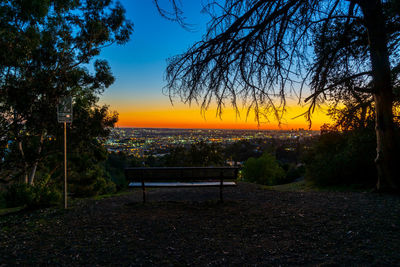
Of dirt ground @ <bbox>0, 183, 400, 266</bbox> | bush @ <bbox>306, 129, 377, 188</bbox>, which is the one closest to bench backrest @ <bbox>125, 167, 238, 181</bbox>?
dirt ground @ <bbox>0, 183, 400, 266</bbox>

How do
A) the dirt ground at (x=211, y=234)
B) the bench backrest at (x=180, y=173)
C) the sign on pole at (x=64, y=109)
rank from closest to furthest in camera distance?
the dirt ground at (x=211, y=234)
the sign on pole at (x=64, y=109)
the bench backrest at (x=180, y=173)

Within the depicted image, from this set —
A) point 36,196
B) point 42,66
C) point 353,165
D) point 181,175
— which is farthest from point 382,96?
point 42,66

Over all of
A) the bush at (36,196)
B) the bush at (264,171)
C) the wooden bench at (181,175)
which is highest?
the wooden bench at (181,175)

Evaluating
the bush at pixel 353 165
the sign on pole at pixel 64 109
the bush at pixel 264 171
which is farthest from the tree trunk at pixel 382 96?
the bush at pixel 264 171

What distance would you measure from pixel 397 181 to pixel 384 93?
85.9 inches

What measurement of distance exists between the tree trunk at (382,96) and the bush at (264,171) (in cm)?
2618

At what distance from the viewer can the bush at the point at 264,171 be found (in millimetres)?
32156

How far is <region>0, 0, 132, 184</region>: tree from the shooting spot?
29.8 feet

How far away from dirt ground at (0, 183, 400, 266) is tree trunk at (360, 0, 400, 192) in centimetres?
87

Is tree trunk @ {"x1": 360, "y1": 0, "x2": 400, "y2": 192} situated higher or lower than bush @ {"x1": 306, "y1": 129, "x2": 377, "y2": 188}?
higher

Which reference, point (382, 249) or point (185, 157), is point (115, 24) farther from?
point (185, 157)

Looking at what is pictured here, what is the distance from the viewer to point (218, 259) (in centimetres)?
282

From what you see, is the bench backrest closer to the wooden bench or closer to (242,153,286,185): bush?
the wooden bench

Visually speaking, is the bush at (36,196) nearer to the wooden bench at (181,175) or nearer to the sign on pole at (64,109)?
the sign on pole at (64,109)
